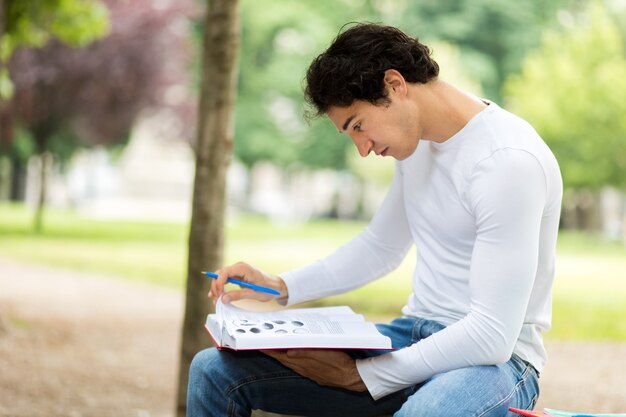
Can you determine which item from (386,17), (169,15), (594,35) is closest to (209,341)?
(169,15)

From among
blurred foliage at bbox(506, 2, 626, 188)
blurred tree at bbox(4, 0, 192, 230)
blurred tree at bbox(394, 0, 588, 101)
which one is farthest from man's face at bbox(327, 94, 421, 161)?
blurred tree at bbox(394, 0, 588, 101)

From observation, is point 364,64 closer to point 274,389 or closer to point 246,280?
point 246,280

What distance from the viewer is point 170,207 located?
36.4 metres

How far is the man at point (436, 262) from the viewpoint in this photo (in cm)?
196

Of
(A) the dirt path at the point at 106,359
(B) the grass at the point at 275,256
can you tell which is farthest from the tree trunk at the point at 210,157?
(B) the grass at the point at 275,256

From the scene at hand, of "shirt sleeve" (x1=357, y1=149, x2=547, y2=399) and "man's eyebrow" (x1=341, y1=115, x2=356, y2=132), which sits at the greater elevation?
"man's eyebrow" (x1=341, y1=115, x2=356, y2=132)

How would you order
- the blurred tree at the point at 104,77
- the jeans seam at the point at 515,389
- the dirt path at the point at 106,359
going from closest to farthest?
1. the jeans seam at the point at 515,389
2. the dirt path at the point at 106,359
3. the blurred tree at the point at 104,77

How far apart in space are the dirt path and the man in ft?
9.21

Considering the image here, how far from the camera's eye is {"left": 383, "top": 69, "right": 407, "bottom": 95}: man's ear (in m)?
2.11

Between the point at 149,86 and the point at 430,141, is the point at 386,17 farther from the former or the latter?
the point at 430,141

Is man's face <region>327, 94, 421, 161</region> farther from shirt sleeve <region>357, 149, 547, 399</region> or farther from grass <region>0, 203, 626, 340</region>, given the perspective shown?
grass <region>0, 203, 626, 340</region>

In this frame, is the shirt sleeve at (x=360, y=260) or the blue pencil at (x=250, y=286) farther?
the shirt sleeve at (x=360, y=260)

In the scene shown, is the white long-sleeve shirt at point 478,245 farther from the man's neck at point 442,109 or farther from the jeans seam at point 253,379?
the jeans seam at point 253,379

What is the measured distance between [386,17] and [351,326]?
2654cm
